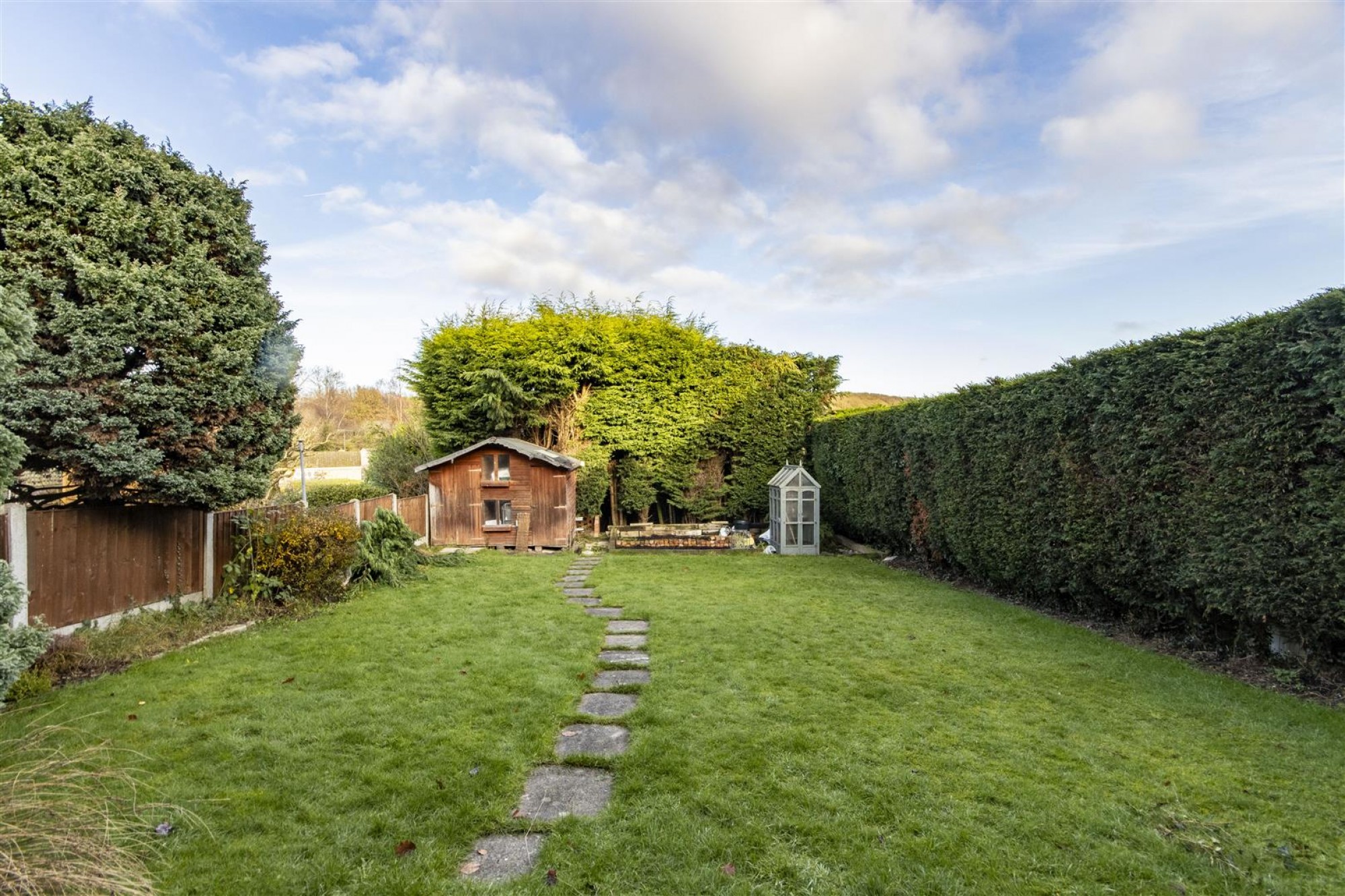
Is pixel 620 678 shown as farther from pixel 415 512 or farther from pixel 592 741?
pixel 415 512

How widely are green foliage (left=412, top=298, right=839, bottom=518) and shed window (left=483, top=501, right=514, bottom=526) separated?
299cm

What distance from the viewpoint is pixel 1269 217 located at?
266 inches

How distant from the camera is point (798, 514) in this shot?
13.3 metres

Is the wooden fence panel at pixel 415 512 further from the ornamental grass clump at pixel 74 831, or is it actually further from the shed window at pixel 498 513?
the ornamental grass clump at pixel 74 831

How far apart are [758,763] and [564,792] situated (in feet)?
3.63

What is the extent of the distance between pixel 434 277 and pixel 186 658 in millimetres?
11871

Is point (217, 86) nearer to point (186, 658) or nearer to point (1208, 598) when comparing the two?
point (186, 658)

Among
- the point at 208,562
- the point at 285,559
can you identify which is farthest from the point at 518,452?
the point at 208,562

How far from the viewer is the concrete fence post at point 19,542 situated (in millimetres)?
4902

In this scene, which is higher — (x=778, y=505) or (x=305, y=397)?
(x=305, y=397)

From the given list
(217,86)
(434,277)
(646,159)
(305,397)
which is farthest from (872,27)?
(305,397)

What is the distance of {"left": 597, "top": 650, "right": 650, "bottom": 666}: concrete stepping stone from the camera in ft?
17.4

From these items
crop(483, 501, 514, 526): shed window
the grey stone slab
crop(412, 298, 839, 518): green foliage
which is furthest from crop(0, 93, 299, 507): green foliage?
crop(412, 298, 839, 518): green foliage

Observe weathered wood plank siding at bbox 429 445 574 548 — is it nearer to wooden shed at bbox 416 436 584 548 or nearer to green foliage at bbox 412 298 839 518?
wooden shed at bbox 416 436 584 548
